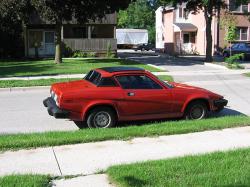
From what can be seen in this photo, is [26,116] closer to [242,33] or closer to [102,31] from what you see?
[102,31]

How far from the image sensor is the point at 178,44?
54750 millimetres

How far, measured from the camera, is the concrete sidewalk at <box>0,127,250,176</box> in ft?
22.5

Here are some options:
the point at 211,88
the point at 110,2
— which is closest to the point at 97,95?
the point at 211,88

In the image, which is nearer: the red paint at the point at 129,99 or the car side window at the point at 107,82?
the red paint at the point at 129,99

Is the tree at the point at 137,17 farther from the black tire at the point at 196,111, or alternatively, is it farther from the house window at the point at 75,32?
the black tire at the point at 196,111

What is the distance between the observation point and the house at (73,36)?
4253 centimetres

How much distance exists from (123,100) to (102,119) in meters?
0.61

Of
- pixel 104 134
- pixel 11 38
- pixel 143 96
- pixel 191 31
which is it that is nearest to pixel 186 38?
pixel 191 31

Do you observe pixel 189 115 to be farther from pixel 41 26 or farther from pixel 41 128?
pixel 41 26

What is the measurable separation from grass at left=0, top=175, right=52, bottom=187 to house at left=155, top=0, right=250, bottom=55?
126 feet

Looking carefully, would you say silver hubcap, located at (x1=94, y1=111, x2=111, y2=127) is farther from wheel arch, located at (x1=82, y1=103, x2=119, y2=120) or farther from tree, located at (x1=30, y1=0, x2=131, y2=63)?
tree, located at (x1=30, y1=0, x2=131, y2=63)

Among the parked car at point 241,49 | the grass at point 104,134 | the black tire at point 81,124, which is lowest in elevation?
the black tire at point 81,124

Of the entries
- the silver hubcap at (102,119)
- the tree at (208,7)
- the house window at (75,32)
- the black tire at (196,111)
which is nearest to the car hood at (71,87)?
the silver hubcap at (102,119)

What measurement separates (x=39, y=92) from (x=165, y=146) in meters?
10.0
